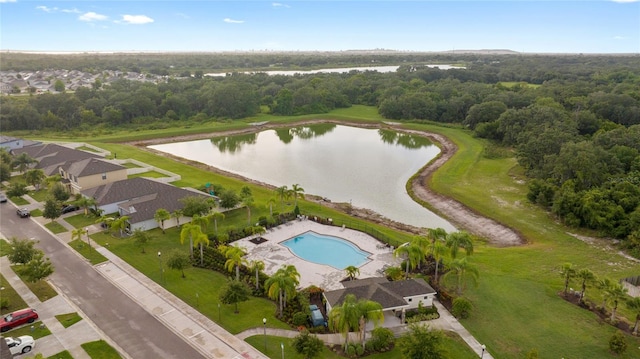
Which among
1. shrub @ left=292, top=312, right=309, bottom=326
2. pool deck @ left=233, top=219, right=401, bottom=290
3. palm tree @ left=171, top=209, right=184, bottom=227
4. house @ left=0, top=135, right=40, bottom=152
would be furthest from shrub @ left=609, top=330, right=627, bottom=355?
house @ left=0, top=135, right=40, bottom=152

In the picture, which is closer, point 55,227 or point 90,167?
point 55,227

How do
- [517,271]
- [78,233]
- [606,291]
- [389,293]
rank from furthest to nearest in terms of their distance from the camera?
1. [78,233]
2. [517,271]
3. [389,293]
4. [606,291]

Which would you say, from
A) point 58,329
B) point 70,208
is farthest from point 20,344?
point 70,208

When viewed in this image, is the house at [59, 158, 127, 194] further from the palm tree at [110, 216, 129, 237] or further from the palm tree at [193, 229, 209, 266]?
the palm tree at [193, 229, 209, 266]

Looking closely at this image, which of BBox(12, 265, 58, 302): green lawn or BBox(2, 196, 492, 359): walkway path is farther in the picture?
BBox(12, 265, 58, 302): green lawn

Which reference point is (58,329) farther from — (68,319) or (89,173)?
(89,173)

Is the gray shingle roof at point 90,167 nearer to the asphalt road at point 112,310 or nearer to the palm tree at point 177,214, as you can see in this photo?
the asphalt road at point 112,310

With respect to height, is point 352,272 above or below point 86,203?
below
